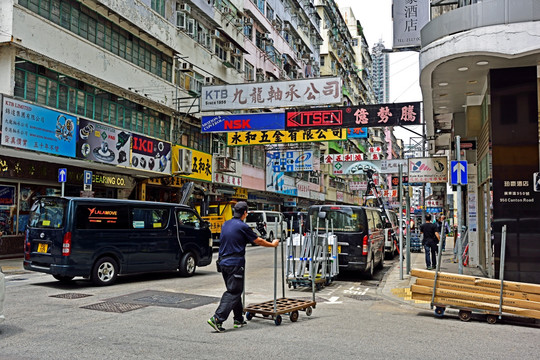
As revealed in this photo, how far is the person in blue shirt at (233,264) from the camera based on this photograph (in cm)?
668

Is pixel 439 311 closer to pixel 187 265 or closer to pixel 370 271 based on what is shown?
pixel 370 271

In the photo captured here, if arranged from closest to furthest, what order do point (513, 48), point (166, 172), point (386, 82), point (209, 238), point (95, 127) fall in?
point (513, 48) < point (209, 238) < point (95, 127) < point (166, 172) < point (386, 82)

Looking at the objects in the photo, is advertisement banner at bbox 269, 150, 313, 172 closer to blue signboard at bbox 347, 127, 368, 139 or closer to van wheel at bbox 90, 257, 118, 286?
blue signboard at bbox 347, 127, 368, 139

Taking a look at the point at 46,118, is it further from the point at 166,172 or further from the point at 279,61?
the point at 279,61

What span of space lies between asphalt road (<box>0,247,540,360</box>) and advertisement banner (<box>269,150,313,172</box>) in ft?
77.9

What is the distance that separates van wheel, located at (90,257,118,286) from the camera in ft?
35.7

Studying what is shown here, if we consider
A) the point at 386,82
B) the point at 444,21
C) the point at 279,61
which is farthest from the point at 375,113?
the point at 386,82

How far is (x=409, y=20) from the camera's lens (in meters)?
15.3

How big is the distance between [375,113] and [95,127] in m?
10.2

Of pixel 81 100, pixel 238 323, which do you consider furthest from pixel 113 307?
pixel 81 100

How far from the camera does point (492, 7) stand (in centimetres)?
1034

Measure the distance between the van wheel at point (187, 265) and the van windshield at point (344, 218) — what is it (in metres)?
3.23

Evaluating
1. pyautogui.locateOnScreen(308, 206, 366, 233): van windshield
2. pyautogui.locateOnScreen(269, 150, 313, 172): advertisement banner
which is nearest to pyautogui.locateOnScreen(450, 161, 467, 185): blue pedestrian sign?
pyautogui.locateOnScreen(308, 206, 366, 233): van windshield

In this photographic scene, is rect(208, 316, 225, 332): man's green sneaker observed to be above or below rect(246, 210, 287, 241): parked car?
below
